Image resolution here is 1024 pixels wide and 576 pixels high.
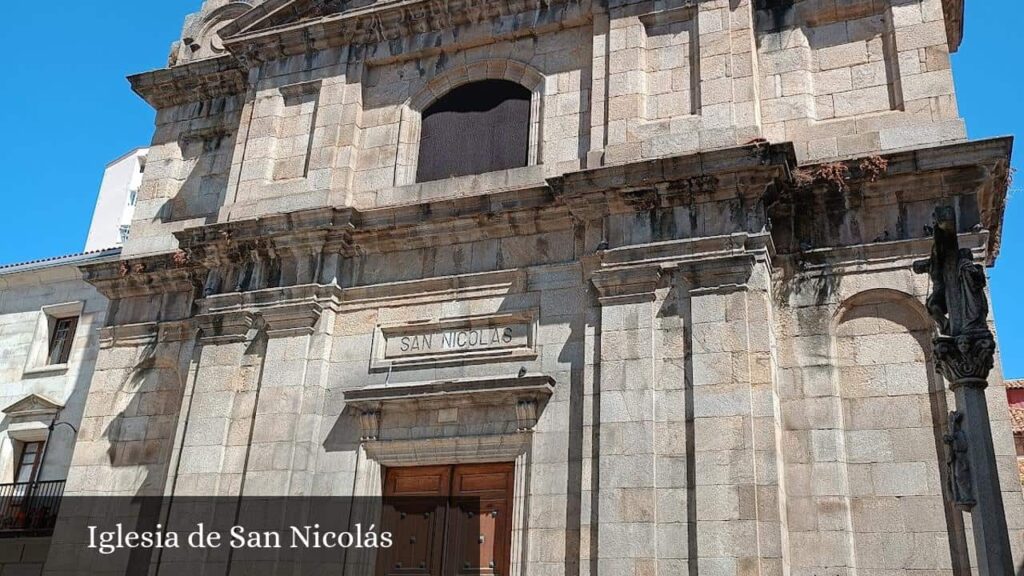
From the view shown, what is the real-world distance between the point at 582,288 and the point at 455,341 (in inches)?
75.5

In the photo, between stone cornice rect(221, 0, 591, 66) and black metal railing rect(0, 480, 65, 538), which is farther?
black metal railing rect(0, 480, 65, 538)

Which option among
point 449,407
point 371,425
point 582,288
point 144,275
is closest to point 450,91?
point 582,288

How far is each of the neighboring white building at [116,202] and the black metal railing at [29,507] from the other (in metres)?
15.5

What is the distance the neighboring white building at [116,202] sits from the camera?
34.2 meters

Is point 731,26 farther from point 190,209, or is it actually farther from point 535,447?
point 190,209

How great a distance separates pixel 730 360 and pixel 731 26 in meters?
4.96

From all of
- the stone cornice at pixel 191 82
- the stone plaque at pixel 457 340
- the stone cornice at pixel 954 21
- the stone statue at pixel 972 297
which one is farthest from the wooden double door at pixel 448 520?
the stone cornice at pixel 954 21

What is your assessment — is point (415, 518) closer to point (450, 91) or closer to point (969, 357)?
point (450, 91)

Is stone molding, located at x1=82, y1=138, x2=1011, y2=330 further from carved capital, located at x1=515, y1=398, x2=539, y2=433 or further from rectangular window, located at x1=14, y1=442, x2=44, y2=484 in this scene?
rectangular window, located at x1=14, y1=442, x2=44, y2=484

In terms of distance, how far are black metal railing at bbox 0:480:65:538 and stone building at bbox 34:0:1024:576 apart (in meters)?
3.63

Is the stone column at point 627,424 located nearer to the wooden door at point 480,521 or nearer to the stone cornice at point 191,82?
the wooden door at point 480,521

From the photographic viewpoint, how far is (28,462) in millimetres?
20391

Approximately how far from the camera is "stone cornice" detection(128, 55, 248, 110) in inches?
717

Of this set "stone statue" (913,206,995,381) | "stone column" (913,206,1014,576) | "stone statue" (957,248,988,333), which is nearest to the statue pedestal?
"stone column" (913,206,1014,576)
